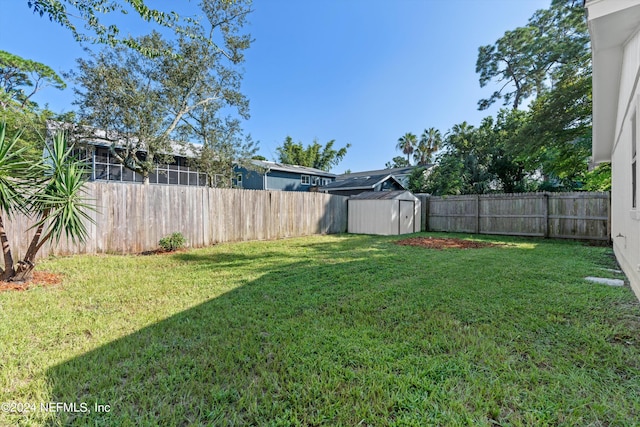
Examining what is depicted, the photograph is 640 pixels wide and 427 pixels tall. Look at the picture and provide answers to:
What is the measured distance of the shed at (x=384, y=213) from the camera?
11.4 m

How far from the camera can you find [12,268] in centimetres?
412

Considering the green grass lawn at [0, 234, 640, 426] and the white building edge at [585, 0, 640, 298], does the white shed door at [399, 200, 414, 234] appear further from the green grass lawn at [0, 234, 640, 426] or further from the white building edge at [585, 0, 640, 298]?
the green grass lawn at [0, 234, 640, 426]

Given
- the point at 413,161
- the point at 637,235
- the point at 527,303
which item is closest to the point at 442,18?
the point at 637,235

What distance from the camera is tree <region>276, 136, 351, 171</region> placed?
3150 centimetres

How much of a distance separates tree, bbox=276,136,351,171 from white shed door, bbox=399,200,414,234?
2106 cm

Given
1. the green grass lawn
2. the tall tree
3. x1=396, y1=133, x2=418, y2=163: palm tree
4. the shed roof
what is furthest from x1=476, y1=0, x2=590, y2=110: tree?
x1=396, y1=133, x2=418, y2=163: palm tree

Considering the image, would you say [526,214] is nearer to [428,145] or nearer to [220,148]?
[220,148]

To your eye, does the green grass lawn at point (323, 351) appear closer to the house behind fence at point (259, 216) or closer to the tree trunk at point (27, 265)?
the tree trunk at point (27, 265)

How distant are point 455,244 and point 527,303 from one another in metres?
5.58

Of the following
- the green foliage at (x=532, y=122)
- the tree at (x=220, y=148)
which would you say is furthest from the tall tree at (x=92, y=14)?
the green foliage at (x=532, y=122)

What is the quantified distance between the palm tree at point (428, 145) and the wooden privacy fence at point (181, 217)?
1046 inches

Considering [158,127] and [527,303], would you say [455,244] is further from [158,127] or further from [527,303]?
[158,127]

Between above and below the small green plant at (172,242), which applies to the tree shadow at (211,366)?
below

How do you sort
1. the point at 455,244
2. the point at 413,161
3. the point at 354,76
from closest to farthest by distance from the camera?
the point at 455,244, the point at 354,76, the point at 413,161
